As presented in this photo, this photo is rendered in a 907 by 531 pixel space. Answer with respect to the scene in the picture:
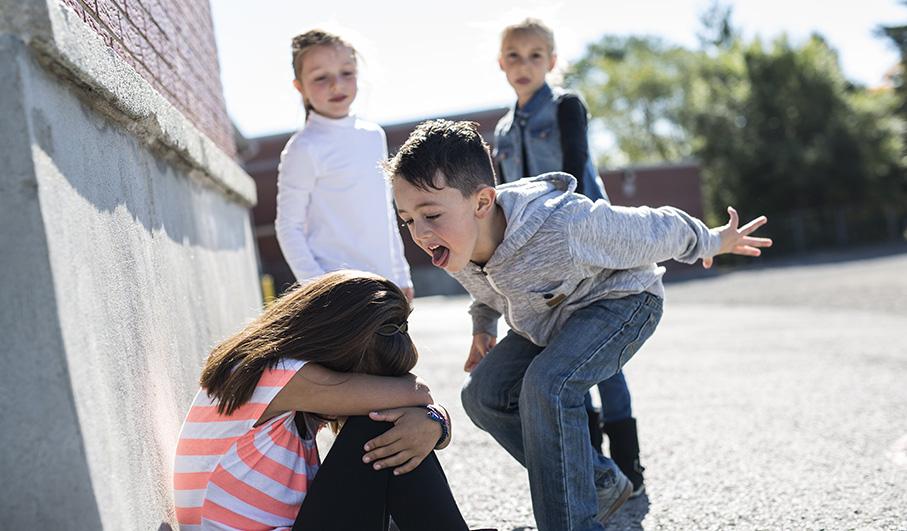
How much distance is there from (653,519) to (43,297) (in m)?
2.43

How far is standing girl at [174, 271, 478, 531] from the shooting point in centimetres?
245

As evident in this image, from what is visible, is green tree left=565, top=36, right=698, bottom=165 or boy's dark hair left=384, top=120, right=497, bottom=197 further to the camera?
green tree left=565, top=36, right=698, bottom=165

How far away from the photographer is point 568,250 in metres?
2.98

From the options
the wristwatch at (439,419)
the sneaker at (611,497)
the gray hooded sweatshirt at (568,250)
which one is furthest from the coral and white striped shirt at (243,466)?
the sneaker at (611,497)

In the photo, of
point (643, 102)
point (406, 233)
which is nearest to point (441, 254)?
point (406, 233)

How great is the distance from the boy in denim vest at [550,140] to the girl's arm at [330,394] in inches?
64.9

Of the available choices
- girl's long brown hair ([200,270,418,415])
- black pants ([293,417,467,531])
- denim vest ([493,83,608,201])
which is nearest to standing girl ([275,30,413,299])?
denim vest ([493,83,608,201])

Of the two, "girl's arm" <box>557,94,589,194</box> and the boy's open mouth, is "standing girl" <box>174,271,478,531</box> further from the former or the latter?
"girl's arm" <box>557,94,589,194</box>

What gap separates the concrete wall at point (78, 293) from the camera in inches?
73.0

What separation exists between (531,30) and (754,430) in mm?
2375

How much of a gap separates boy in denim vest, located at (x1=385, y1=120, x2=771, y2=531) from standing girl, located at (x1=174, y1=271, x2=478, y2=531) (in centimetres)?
38

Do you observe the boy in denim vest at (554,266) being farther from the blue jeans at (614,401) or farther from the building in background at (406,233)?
the building in background at (406,233)

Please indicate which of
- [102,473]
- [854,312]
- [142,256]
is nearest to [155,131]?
[142,256]

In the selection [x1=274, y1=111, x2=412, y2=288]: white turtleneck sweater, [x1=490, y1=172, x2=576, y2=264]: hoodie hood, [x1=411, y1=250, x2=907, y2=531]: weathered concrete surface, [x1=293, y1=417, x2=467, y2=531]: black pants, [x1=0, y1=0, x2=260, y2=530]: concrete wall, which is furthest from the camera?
[x1=274, y1=111, x2=412, y2=288]: white turtleneck sweater
